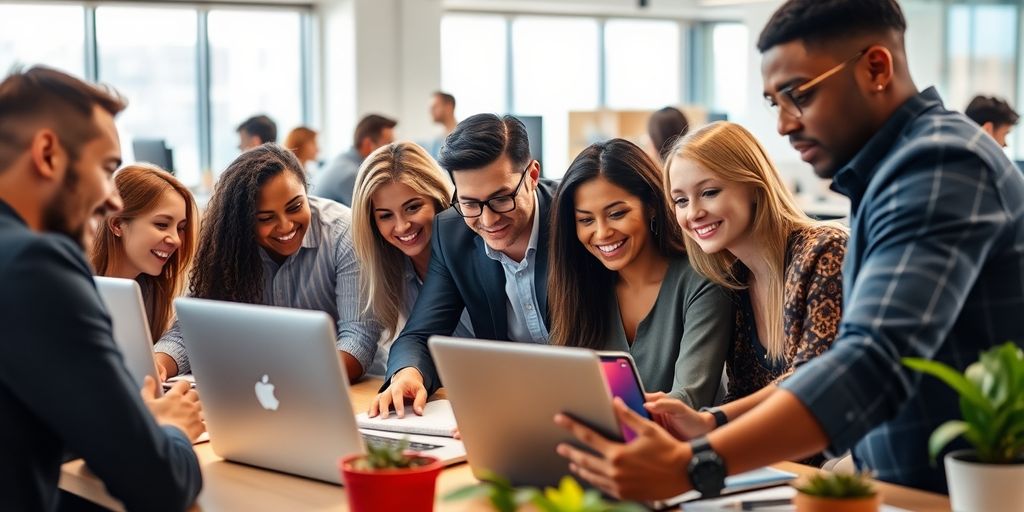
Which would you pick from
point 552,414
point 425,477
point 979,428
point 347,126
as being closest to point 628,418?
point 552,414

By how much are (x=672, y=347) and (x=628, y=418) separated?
993mm

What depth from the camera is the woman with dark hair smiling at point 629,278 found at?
2.52 meters

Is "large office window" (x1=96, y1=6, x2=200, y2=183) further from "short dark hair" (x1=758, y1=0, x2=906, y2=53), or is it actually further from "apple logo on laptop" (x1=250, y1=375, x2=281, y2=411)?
"short dark hair" (x1=758, y1=0, x2=906, y2=53)

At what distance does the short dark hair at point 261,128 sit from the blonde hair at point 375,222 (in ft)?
19.5

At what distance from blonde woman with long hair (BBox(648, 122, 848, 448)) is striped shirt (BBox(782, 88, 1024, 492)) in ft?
1.78

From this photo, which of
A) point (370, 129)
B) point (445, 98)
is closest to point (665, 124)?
point (370, 129)

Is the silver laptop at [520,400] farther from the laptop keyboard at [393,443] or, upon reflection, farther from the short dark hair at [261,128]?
the short dark hair at [261,128]

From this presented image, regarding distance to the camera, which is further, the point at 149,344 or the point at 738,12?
the point at 738,12

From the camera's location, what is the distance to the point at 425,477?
1.60 metres

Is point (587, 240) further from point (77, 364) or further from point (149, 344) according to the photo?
point (77, 364)

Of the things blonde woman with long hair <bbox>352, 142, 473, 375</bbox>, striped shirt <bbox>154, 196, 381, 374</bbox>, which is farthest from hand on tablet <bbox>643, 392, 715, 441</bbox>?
striped shirt <bbox>154, 196, 381, 374</bbox>

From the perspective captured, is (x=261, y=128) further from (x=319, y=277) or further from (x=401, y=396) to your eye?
(x=401, y=396)

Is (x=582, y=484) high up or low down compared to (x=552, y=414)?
down

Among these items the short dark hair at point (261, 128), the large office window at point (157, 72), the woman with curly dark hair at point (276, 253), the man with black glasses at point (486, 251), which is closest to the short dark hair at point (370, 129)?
the short dark hair at point (261, 128)
